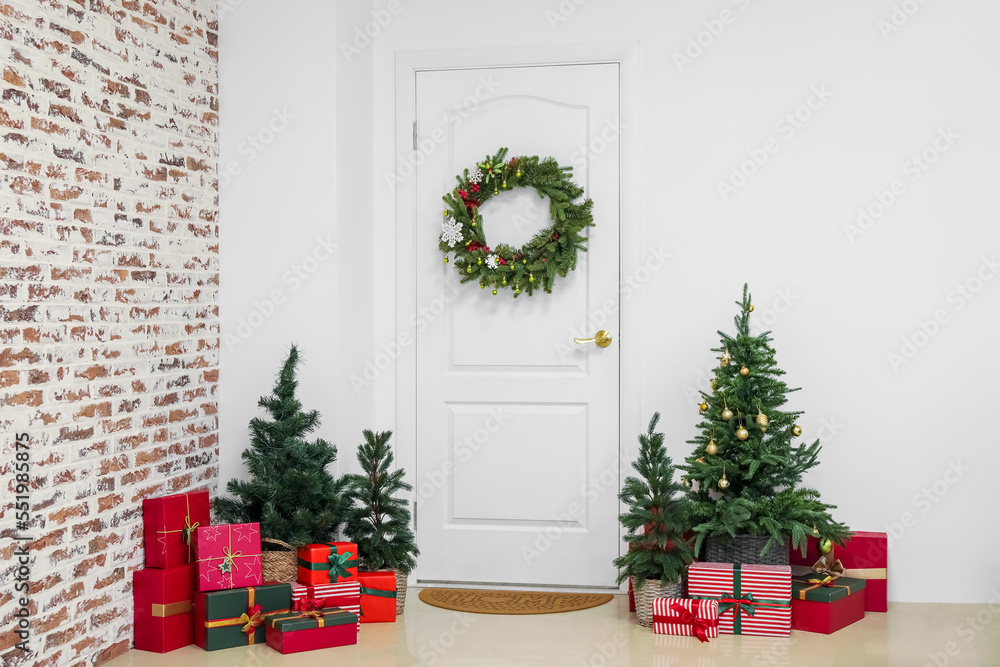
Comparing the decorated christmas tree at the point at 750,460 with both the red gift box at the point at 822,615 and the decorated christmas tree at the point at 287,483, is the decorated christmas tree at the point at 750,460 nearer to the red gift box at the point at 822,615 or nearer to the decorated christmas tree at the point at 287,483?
the red gift box at the point at 822,615

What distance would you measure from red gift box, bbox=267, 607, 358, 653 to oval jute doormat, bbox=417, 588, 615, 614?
0.53m

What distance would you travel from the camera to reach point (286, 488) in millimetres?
3232

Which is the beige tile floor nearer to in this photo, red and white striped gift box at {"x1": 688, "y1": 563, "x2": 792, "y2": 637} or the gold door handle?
red and white striped gift box at {"x1": 688, "y1": 563, "x2": 792, "y2": 637}

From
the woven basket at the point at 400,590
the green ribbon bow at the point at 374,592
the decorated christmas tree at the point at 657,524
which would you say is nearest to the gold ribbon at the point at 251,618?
the green ribbon bow at the point at 374,592

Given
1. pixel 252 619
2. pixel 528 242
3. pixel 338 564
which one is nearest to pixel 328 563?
pixel 338 564

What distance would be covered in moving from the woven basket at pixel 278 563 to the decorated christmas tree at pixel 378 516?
25cm

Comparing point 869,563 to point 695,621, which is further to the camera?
point 869,563

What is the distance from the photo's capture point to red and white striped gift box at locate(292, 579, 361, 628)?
10.2ft

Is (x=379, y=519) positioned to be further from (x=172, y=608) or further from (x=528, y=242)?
(x=528, y=242)

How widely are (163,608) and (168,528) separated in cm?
27

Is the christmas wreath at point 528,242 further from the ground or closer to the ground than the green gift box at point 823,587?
further from the ground

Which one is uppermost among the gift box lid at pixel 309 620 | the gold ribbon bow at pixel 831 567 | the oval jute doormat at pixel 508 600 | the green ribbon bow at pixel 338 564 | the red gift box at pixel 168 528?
the red gift box at pixel 168 528

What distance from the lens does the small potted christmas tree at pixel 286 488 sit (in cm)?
319

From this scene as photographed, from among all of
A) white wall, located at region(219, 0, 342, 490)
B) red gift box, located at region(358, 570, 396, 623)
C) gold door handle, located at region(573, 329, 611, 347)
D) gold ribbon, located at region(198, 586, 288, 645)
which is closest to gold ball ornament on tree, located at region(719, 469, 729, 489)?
gold door handle, located at region(573, 329, 611, 347)
